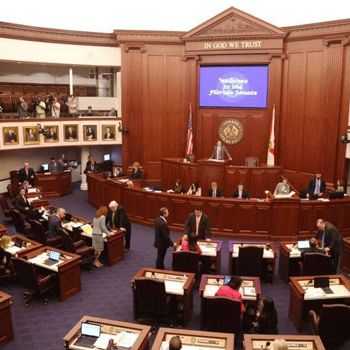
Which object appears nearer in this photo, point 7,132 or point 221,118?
point 7,132

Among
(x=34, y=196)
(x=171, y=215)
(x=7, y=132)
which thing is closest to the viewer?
(x=171, y=215)

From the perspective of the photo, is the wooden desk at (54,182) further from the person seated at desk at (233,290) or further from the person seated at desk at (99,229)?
the person seated at desk at (233,290)

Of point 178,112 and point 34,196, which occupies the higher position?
point 178,112

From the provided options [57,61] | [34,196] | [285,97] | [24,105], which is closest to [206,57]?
[285,97]

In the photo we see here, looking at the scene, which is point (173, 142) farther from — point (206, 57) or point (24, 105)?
point (24, 105)

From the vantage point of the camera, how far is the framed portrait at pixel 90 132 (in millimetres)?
16781

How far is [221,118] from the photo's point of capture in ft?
53.6

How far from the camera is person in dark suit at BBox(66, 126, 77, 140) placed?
1650 cm

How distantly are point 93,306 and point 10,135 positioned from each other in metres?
9.13

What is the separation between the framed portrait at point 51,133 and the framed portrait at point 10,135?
1.13m

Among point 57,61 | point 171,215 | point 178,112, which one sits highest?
point 57,61

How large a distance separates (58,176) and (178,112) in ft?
17.1

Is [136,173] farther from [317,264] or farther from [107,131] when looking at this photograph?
[317,264]

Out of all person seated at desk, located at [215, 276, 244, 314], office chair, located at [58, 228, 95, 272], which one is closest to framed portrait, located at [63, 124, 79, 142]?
office chair, located at [58, 228, 95, 272]
